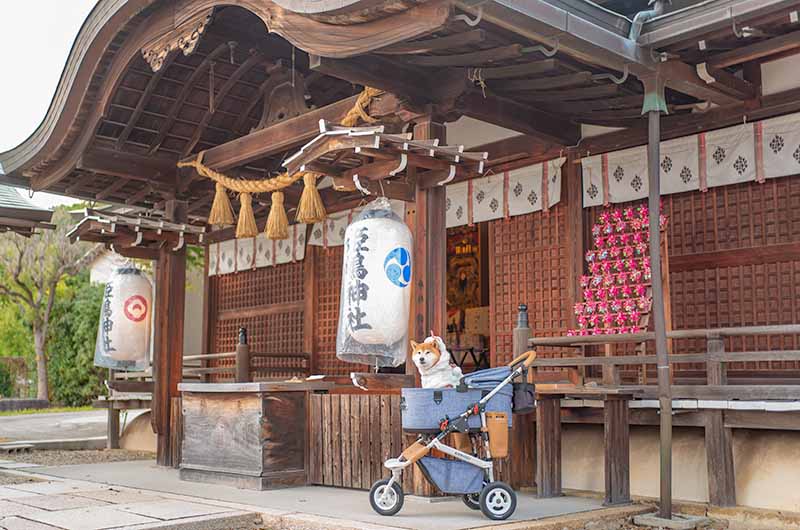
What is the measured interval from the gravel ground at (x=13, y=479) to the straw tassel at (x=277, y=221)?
366 centimetres

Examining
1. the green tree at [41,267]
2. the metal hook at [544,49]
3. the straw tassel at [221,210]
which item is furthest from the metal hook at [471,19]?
the green tree at [41,267]

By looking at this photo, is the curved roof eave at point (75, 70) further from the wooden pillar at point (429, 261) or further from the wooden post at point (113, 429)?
the wooden post at point (113, 429)

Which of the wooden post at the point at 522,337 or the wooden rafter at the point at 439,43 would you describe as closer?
the wooden rafter at the point at 439,43

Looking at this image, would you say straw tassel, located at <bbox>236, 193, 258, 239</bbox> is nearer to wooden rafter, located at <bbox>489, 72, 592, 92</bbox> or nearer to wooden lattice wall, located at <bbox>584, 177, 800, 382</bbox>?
wooden rafter, located at <bbox>489, 72, 592, 92</bbox>

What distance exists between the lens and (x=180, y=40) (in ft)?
27.2

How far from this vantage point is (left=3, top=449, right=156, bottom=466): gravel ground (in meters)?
11.2

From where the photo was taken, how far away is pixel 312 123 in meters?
9.08

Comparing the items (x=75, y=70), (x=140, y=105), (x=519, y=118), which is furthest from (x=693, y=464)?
(x=75, y=70)

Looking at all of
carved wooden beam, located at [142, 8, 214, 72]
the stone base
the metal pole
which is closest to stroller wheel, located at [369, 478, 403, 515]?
the stone base

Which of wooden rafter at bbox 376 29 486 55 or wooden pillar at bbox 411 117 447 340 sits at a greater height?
wooden rafter at bbox 376 29 486 55

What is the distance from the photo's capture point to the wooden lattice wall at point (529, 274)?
9305mm

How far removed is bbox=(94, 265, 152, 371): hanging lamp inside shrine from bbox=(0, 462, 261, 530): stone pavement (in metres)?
2.51

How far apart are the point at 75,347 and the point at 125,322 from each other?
17141 millimetres

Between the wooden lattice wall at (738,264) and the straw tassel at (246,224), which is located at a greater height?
the straw tassel at (246,224)
